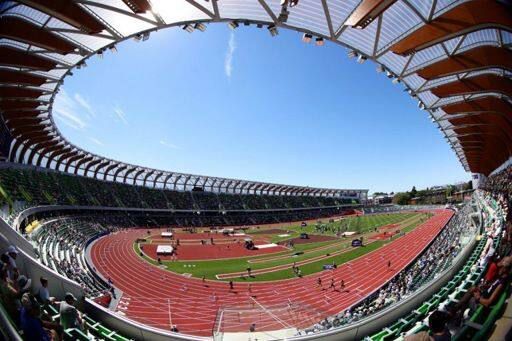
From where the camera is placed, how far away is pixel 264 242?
45.5 m

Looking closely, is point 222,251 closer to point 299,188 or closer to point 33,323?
point 33,323

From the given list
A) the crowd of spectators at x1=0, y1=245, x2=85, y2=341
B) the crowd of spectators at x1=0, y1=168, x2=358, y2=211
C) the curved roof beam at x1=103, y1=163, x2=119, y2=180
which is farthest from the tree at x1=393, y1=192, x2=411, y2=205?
the crowd of spectators at x1=0, y1=245, x2=85, y2=341

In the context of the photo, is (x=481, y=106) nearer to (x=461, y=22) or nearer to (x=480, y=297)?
(x=461, y=22)

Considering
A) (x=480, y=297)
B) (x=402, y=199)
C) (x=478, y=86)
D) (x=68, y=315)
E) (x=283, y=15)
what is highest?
(x=283, y=15)

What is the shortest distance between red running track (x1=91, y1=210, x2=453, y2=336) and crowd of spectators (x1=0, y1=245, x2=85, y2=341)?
7.96 meters

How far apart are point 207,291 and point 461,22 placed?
72.1 feet

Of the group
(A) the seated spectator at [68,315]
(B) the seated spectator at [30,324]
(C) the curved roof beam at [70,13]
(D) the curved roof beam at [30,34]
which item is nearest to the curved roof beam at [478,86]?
(C) the curved roof beam at [70,13]

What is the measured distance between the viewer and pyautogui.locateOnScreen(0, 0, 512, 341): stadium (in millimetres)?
6754

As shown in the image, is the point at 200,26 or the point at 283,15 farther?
the point at 200,26

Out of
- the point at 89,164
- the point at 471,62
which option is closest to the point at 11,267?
the point at 471,62

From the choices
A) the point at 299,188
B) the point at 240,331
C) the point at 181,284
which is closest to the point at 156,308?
the point at 181,284

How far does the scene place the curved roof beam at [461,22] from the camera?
8.88 metres

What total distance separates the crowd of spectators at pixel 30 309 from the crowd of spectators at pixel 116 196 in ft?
41.0

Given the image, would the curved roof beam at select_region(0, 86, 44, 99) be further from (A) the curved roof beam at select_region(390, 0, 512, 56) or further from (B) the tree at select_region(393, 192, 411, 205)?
(B) the tree at select_region(393, 192, 411, 205)
